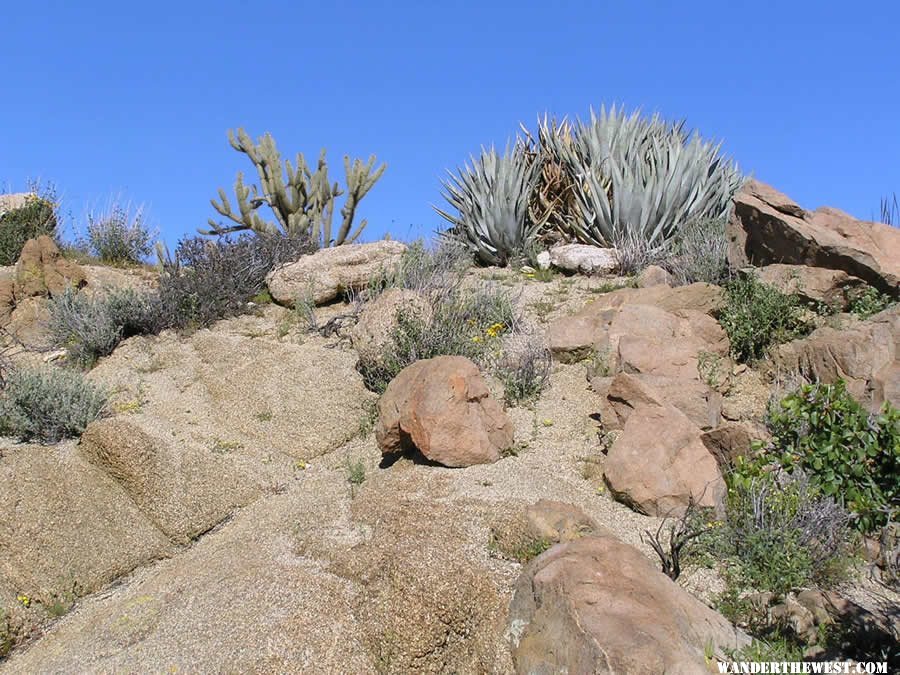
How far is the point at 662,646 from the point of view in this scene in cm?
327

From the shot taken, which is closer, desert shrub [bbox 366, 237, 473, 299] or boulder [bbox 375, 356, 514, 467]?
boulder [bbox 375, 356, 514, 467]

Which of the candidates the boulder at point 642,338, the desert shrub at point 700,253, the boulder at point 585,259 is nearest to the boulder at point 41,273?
the boulder at point 585,259

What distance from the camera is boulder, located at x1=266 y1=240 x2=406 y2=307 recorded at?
364 inches

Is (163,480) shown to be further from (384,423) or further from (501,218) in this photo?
(501,218)

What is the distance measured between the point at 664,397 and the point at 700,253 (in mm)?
3489

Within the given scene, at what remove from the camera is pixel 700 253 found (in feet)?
29.9

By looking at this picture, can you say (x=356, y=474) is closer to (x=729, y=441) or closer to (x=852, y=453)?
(x=729, y=441)

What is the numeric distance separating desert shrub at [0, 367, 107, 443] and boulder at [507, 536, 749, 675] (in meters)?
4.16

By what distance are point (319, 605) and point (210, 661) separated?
55 centimetres

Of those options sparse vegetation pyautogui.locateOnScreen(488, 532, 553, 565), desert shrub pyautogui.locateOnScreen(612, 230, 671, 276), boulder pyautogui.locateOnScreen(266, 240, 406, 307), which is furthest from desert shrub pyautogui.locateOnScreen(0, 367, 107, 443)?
desert shrub pyautogui.locateOnScreen(612, 230, 671, 276)

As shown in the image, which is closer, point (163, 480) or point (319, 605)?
point (319, 605)

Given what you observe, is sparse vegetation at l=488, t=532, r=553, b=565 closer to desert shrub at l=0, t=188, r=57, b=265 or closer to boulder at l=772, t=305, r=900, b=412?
boulder at l=772, t=305, r=900, b=412

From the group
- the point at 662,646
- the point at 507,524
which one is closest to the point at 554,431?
the point at 507,524

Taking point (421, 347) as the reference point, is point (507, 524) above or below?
below
